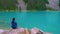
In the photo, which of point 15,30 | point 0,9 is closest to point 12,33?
point 15,30

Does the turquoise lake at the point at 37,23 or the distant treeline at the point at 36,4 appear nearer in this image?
the turquoise lake at the point at 37,23

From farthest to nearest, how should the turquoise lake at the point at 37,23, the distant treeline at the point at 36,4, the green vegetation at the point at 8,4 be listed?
the distant treeline at the point at 36,4, the green vegetation at the point at 8,4, the turquoise lake at the point at 37,23

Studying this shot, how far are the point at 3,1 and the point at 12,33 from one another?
3678 millimetres

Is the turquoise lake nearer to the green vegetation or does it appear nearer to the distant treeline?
the green vegetation

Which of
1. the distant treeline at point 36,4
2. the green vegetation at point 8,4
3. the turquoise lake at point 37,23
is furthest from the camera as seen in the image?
the distant treeline at point 36,4

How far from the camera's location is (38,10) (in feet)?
Answer: 21.1

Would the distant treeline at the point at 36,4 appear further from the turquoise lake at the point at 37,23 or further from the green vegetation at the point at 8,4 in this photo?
the turquoise lake at the point at 37,23

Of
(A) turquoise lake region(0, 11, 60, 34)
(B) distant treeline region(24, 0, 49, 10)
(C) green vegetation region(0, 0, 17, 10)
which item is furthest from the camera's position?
(B) distant treeline region(24, 0, 49, 10)

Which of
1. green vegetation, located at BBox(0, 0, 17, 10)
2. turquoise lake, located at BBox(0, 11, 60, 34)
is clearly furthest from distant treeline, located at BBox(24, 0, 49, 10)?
turquoise lake, located at BBox(0, 11, 60, 34)

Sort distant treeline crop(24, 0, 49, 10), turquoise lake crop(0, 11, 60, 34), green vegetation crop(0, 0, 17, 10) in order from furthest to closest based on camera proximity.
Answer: distant treeline crop(24, 0, 49, 10) < green vegetation crop(0, 0, 17, 10) < turquoise lake crop(0, 11, 60, 34)

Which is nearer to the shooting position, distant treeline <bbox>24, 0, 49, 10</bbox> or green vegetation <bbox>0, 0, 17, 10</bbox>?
green vegetation <bbox>0, 0, 17, 10</bbox>

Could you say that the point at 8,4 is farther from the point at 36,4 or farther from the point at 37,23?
the point at 37,23

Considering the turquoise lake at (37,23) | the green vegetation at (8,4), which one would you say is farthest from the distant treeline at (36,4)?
the turquoise lake at (37,23)

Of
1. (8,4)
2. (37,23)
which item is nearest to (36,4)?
(8,4)
